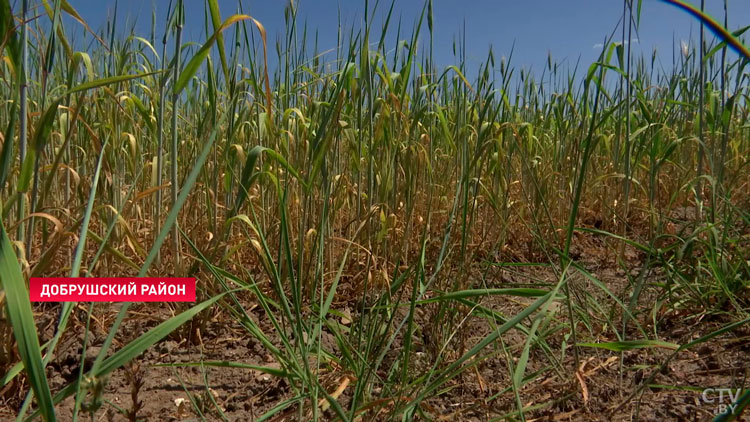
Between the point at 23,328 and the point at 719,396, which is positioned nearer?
the point at 23,328

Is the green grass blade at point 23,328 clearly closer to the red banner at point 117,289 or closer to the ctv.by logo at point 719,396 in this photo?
the red banner at point 117,289

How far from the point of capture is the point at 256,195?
5.27 feet

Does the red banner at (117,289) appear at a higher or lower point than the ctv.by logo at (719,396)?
higher

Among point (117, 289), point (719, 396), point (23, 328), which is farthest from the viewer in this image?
point (117, 289)

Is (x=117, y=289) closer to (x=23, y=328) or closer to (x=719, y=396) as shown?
(x=23, y=328)

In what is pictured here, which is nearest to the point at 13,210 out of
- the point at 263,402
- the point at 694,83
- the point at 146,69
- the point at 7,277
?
the point at 146,69

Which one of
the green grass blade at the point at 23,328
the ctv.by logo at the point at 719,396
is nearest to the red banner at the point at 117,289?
the green grass blade at the point at 23,328

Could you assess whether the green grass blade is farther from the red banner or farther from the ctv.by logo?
the ctv.by logo

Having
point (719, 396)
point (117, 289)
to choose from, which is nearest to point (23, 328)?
point (117, 289)

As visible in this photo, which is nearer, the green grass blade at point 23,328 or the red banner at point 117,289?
the green grass blade at point 23,328

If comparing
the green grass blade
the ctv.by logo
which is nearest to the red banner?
the green grass blade

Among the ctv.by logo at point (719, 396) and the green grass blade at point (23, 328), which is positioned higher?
the green grass blade at point (23, 328)

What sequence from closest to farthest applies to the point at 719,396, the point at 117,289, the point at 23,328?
the point at 23,328, the point at 719,396, the point at 117,289

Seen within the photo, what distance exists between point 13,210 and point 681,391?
145 cm
